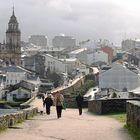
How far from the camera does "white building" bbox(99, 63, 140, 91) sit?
285ft

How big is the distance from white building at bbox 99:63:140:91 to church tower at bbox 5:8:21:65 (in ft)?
160

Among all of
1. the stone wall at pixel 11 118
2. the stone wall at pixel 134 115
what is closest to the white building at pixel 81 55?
the stone wall at pixel 11 118

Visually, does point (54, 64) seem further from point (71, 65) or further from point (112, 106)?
point (112, 106)

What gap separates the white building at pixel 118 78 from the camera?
87000mm

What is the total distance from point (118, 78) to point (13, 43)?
176 ft

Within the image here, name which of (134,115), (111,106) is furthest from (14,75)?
(134,115)

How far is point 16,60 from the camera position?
13388 cm

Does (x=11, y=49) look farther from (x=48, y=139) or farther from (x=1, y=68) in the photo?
(x=48, y=139)

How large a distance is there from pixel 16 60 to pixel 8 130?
11757cm

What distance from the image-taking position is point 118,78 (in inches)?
3457

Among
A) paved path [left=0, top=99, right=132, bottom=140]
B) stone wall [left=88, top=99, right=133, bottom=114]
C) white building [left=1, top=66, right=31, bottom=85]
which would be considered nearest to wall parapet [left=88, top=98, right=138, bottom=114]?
stone wall [left=88, top=99, right=133, bottom=114]

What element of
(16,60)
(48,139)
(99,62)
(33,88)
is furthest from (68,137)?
(99,62)

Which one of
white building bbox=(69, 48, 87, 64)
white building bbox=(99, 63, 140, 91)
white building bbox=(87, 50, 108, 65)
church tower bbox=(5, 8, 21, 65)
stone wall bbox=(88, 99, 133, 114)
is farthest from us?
white building bbox=(69, 48, 87, 64)

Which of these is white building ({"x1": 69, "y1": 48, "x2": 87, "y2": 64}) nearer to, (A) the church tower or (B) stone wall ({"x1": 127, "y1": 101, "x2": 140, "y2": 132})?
(A) the church tower
